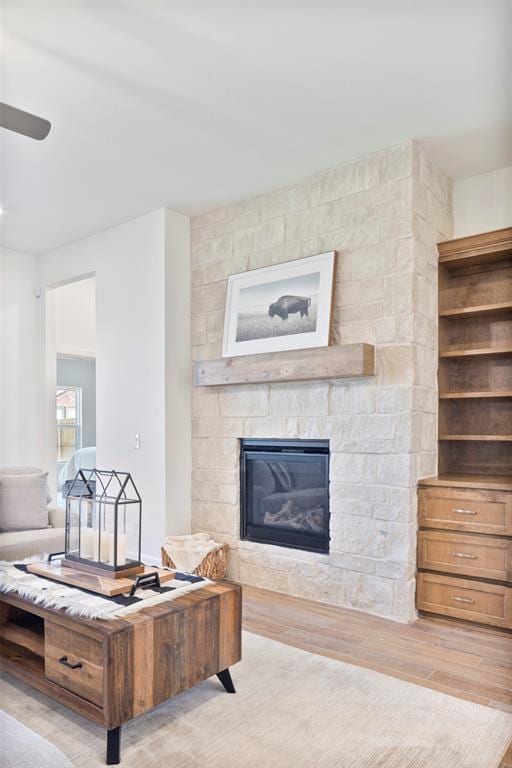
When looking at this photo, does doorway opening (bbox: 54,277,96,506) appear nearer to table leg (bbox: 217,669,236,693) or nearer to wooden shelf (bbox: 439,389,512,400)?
table leg (bbox: 217,669,236,693)

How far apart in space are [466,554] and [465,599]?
248 mm

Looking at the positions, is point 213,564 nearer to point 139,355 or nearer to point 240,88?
point 139,355

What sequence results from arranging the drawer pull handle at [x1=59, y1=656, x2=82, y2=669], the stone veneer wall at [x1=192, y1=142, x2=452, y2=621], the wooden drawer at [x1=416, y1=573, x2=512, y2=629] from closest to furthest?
the drawer pull handle at [x1=59, y1=656, x2=82, y2=669]
the wooden drawer at [x1=416, y1=573, x2=512, y2=629]
the stone veneer wall at [x1=192, y1=142, x2=452, y2=621]

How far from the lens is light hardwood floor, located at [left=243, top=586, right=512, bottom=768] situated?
2.46 m

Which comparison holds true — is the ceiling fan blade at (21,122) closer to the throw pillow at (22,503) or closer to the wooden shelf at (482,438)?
the throw pillow at (22,503)

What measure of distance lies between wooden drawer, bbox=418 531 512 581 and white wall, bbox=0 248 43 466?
3.92 metres

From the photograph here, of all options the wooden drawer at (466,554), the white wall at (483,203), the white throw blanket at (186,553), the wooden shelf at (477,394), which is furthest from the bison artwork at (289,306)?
the white throw blanket at (186,553)

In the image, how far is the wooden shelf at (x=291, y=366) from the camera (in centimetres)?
325

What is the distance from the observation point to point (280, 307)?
3764 millimetres

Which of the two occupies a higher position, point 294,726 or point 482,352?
point 482,352


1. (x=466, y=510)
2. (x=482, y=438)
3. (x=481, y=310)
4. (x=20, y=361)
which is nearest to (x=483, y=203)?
(x=481, y=310)

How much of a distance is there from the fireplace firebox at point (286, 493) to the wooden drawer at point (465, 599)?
672 millimetres

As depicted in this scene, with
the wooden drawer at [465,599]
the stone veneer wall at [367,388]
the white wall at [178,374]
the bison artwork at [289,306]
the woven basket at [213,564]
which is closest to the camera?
the wooden drawer at [465,599]

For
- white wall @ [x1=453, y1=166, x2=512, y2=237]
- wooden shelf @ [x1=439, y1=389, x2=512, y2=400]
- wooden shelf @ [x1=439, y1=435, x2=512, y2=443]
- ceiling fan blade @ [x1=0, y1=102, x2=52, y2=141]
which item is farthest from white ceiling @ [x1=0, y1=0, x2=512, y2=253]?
wooden shelf @ [x1=439, y1=435, x2=512, y2=443]
